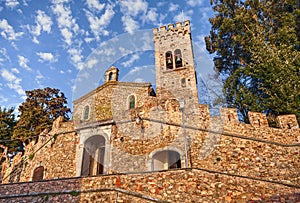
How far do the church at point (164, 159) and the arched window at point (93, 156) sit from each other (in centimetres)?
5

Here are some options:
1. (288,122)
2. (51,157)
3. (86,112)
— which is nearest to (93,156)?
(51,157)

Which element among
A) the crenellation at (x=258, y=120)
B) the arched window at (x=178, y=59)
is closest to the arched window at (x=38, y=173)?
the crenellation at (x=258, y=120)

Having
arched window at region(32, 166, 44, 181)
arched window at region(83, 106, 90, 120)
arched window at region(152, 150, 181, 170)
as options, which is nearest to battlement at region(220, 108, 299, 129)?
arched window at region(152, 150, 181, 170)

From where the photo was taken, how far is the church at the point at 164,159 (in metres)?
8.27

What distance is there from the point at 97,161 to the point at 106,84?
20.8 feet

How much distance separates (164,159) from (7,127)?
47.4 ft

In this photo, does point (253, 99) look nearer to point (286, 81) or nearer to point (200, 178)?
point (286, 81)

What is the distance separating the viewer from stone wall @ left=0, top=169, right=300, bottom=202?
26.2 ft

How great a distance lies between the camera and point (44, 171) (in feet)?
40.3

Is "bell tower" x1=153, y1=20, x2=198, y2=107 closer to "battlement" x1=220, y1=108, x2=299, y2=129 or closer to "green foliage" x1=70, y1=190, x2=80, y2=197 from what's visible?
"battlement" x1=220, y1=108, x2=299, y2=129

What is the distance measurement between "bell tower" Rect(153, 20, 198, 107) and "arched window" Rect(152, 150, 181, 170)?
23.2 ft

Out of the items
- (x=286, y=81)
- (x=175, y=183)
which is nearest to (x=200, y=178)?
(x=175, y=183)

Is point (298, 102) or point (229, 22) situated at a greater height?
point (229, 22)

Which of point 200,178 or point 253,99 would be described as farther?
point 253,99
